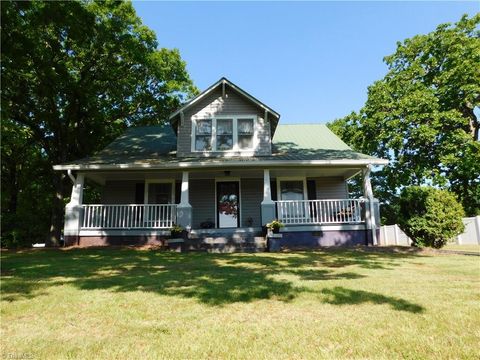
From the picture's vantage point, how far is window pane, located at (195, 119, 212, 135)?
A: 14.3m

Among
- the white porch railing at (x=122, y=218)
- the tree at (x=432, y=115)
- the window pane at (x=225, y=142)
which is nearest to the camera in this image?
the white porch railing at (x=122, y=218)

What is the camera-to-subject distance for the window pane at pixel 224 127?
14.2 meters

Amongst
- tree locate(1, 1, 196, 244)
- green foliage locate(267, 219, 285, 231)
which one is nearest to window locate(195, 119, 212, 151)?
green foliage locate(267, 219, 285, 231)

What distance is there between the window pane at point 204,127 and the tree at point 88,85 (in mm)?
5013

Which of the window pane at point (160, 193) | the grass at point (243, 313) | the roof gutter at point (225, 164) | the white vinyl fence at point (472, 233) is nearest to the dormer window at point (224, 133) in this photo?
the roof gutter at point (225, 164)

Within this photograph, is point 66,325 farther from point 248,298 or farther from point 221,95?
point 221,95

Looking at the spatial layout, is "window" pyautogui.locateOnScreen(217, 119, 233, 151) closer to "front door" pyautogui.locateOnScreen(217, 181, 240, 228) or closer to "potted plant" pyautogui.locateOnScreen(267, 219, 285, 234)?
"front door" pyautogui.locateOnScreen(217, 181, 240, 228)

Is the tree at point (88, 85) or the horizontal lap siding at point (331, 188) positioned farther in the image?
the horizontal lap siding at point (331, 188)

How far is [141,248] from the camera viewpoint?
11375mm

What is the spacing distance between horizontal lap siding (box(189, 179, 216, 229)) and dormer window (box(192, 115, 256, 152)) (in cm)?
170

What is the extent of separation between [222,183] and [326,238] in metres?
5.27

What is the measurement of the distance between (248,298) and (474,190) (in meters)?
22.1

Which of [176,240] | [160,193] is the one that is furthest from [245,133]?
[176,240]

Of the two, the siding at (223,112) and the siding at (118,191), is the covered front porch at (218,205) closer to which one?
Answer: the siding at (118,191)
